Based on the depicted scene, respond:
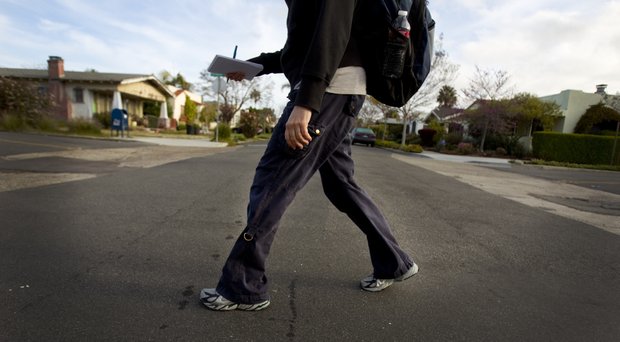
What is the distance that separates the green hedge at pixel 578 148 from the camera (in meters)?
18.2

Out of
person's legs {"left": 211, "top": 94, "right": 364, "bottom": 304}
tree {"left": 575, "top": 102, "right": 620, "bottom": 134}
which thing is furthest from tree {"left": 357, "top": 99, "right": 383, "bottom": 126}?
person's legs {"left": 211, "top": 94, "right": 364, "bottom": 304}

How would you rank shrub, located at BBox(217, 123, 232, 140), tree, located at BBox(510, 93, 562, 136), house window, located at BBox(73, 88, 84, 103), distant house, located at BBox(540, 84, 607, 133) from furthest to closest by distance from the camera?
house window, located at BBox(73, 88, 84, 103)
distant house, located at BBox(540, 84, 607, 133)
tree, located at BBox(510, 93, 562, 136)
shrub, located at BBox(217, 123, 232, 140)

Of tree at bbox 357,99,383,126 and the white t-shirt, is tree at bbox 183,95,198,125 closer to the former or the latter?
tree at bbox 357,99,383,126

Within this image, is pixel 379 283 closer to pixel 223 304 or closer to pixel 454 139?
pixel 223 304

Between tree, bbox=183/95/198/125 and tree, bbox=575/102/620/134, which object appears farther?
tree, bbox=183/95/198/125

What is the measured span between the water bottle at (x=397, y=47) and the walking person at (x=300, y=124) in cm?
14

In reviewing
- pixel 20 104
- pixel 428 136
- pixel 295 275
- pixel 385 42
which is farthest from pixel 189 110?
pixel 385 42

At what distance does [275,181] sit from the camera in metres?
1.69

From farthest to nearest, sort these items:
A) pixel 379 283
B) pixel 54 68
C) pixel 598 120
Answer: pixel 54 68 → pixel 598 120 → pixel 379 283

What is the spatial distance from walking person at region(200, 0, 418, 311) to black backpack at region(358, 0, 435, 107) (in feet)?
0.15

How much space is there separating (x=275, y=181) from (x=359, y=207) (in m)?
0.59

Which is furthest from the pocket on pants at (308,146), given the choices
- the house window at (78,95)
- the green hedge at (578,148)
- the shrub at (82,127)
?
the house window at (78,95)

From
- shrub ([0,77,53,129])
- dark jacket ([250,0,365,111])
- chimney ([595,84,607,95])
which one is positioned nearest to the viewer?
dark jacket ([250,0,365,111])

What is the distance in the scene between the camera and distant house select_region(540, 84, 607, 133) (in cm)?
2264
